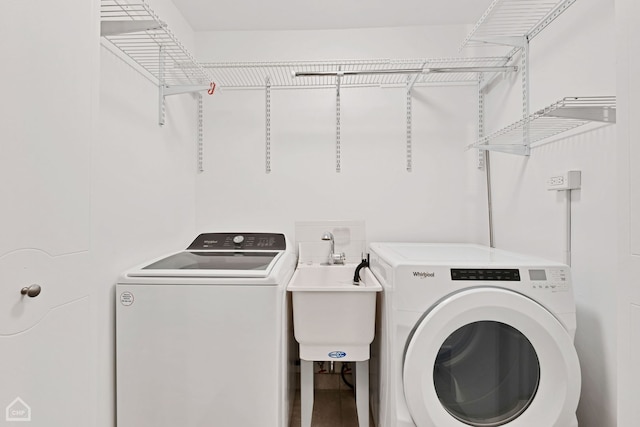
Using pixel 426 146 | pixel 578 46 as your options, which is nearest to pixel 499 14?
pixel 578 46

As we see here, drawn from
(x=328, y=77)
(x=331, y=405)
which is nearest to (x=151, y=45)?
(x=328, y=77)

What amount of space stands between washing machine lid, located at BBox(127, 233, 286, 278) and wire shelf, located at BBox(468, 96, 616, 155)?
3.97ft

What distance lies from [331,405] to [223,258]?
116 cm

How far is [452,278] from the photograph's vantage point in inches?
48.1

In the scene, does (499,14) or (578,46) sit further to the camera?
(499,14)

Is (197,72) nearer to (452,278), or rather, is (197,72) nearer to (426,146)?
(426,146)

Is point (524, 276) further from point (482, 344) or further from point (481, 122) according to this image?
point (481, 122)

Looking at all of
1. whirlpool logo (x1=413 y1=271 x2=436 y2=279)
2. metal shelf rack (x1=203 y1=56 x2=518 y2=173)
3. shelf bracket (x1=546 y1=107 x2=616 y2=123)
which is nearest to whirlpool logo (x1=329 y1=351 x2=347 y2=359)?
whirlpool logo (x1=413 y1=271 x2=436 y2=279)

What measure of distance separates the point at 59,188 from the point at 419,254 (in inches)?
53.4

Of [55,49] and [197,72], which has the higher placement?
[197,72]

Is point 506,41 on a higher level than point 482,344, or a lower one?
higher

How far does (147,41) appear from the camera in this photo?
61.2 inches

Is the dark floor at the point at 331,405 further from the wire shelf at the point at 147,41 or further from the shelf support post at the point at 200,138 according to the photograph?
the wire shelf at the point at 147,41

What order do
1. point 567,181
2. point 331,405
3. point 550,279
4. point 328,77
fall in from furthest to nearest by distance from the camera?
point 328,77, point 331,405, point 567,181, point 550,279
